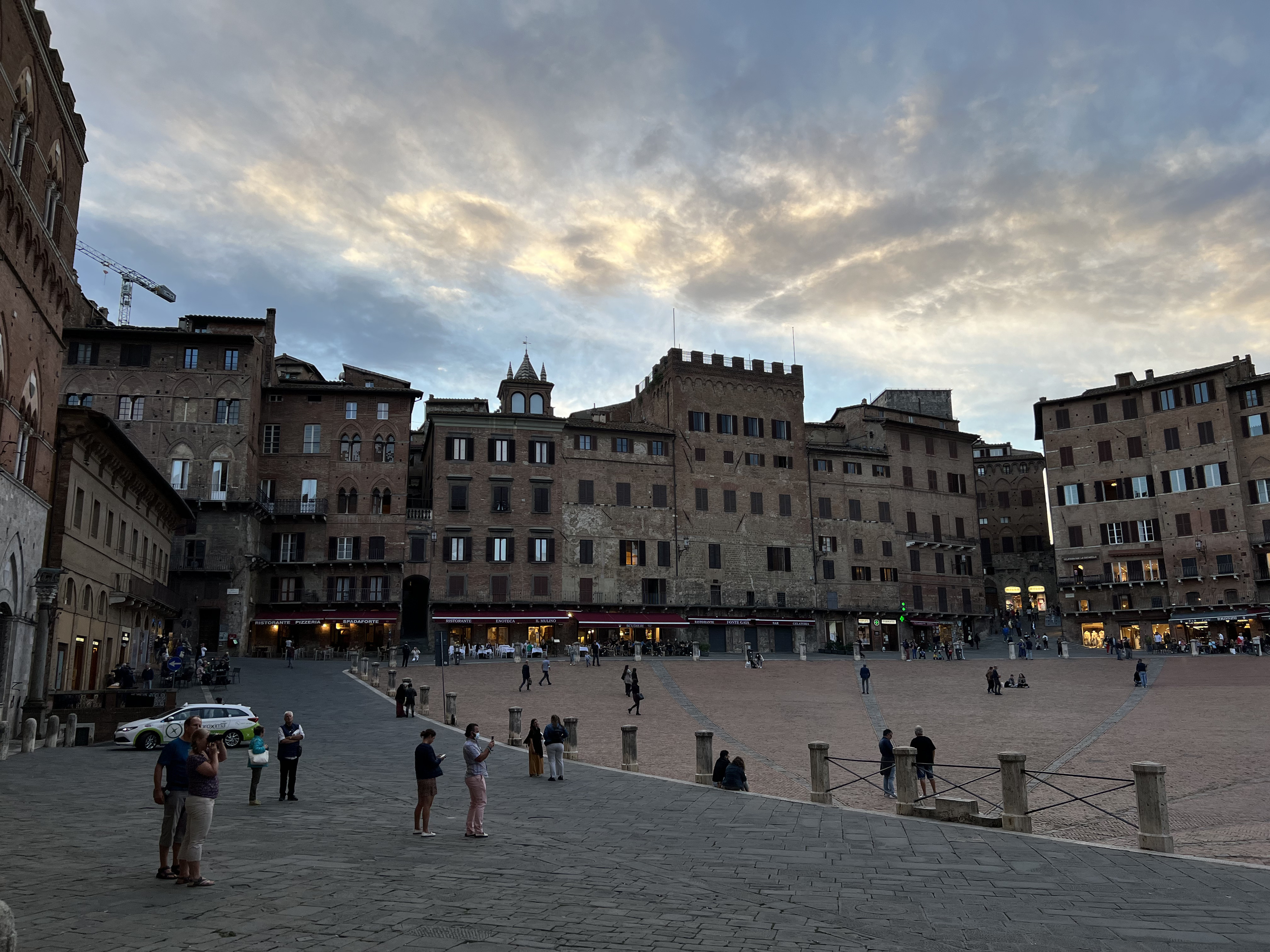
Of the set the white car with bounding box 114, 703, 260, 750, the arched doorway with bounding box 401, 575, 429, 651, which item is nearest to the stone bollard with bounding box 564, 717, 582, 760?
the white car with bounding box 114, 703, 260, 750

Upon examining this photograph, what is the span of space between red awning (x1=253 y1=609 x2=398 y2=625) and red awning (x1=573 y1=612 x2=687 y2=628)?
11896 millimetres

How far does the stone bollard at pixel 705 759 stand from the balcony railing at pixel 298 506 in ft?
151

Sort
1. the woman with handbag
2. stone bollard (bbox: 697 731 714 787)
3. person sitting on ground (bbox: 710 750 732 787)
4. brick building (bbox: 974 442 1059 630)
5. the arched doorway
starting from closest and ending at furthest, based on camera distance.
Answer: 1. the woman with handbag
2. person sitting on ground (bbox: 710 750 732 787)
3. stone bollard (bbox: 697 731 714 787)
4. the arched doorway
5. brick building (bbox: 974 442 1059 630)

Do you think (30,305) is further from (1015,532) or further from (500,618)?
(1015,532)

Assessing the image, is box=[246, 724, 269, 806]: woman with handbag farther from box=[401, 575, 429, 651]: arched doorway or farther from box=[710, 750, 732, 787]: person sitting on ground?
box=[401, 575, 429, 651]: arched doorway

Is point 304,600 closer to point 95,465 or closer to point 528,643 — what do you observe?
point 528,643

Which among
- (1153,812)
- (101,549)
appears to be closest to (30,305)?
(101,549)

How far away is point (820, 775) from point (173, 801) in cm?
1016

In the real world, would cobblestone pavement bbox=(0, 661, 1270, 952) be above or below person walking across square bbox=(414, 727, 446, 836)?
below

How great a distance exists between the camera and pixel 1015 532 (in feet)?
298

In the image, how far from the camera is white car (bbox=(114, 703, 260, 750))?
23.1m

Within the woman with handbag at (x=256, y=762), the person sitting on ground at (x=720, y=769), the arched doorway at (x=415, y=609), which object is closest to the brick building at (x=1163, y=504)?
the arched doorway at (x=415, y=609)

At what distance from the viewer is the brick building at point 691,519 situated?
201ft

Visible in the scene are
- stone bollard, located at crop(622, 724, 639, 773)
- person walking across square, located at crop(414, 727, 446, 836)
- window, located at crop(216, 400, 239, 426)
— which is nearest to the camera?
person walking across square, located at crop(414, 727, 446, 836)
